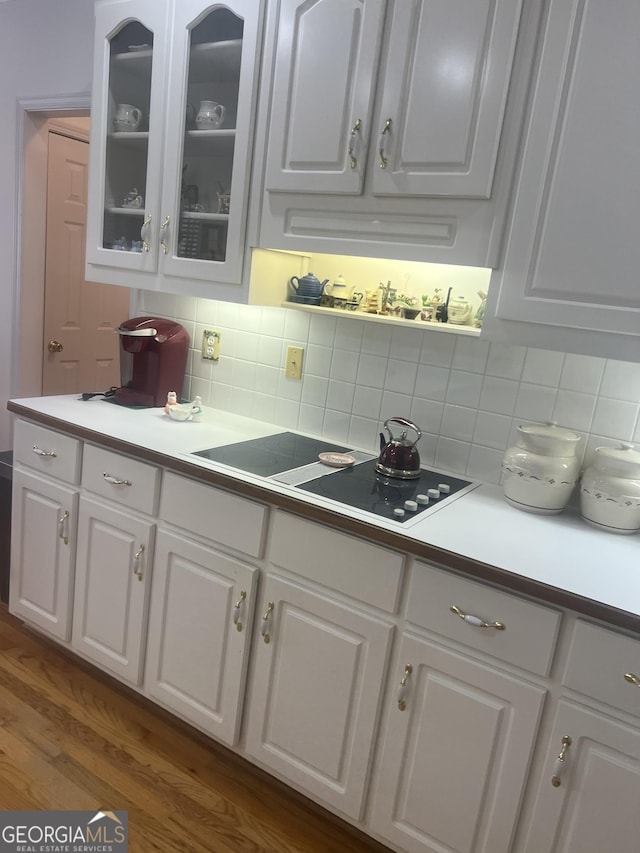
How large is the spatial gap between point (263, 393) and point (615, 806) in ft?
5.26

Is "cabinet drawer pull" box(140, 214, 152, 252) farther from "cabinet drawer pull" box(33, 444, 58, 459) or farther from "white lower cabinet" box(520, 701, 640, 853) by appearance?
"white lower cabinet" box(520, 701, 640, 853)

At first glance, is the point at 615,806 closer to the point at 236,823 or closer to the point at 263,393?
the point at 236,823

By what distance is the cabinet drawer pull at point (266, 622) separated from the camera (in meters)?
1.70

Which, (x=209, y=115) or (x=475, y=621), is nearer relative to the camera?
(x=475, y=621)

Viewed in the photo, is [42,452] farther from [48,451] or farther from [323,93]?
[323,93]

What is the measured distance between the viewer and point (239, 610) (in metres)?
1.75

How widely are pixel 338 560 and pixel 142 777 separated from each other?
911 mm

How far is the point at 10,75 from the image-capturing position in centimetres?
294

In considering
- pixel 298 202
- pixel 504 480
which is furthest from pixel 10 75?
pixel 504 480

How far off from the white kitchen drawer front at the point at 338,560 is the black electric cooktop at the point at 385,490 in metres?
0.09

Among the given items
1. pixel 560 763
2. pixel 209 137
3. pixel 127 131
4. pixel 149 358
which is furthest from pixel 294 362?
pixel 560 763

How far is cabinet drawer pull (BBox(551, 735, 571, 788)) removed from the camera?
1.31 metres

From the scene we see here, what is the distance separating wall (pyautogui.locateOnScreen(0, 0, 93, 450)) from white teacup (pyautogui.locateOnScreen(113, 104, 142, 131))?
59 centimetres

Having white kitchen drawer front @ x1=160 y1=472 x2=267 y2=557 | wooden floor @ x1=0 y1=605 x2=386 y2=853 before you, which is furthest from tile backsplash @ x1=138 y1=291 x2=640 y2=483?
wooden floor @ x1=0 y1=605 x2=386 y2=853
